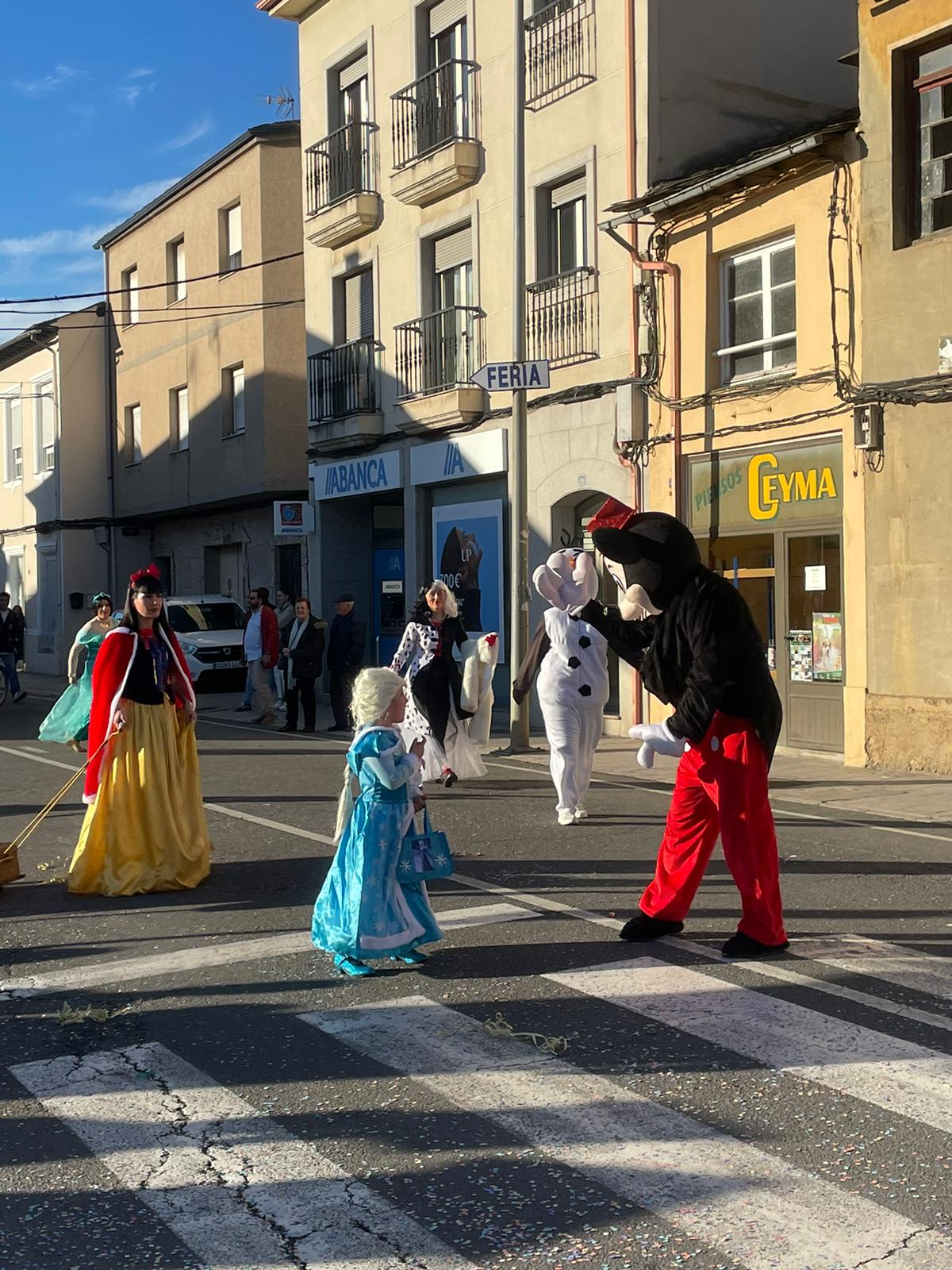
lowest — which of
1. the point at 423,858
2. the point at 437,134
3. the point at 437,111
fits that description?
the point at 423,858

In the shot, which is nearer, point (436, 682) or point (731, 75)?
point (436, 682)

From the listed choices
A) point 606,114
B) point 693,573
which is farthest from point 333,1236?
point 606,114

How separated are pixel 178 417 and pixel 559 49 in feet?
54.8

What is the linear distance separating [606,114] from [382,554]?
30.8 feet

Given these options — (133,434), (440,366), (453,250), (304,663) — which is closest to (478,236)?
(453,250)

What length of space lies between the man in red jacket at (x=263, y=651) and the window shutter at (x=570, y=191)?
22.3 ft

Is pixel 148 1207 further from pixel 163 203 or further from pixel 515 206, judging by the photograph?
pixel 163 203

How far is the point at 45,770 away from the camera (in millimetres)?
14406

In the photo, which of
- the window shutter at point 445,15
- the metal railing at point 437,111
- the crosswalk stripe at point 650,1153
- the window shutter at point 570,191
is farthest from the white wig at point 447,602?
the window shutter at point 445,15

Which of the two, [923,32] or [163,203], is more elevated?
[163,203]

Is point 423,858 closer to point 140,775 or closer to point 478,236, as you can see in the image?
point 140,775

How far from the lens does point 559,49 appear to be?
1825cm

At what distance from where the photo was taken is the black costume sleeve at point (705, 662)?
6.07 metres

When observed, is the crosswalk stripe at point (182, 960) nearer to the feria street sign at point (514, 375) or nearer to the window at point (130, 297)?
the feria street sign at point (514, 375)
